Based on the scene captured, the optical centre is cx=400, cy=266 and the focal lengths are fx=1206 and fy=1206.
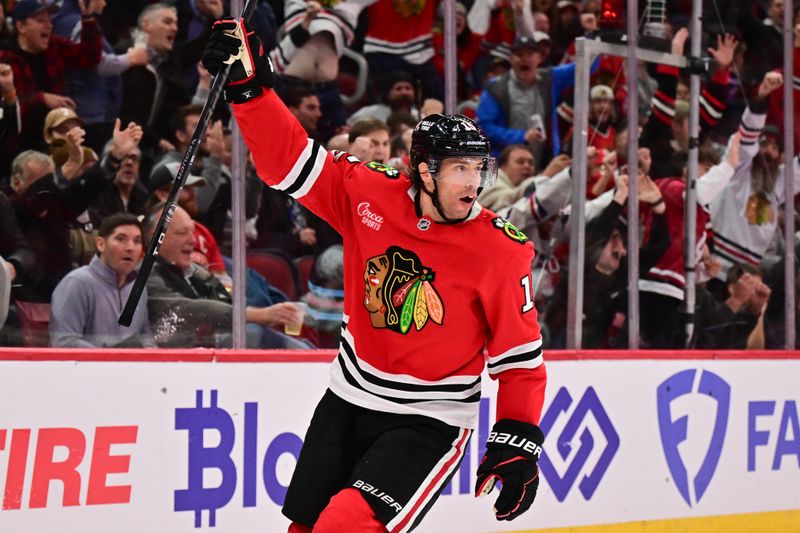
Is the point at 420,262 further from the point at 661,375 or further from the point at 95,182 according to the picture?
the point at 661,375

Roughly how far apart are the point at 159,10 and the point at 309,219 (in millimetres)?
878

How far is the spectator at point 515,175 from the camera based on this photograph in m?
4.72

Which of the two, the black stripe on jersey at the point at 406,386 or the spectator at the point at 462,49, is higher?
the spectator at the point at 462,49

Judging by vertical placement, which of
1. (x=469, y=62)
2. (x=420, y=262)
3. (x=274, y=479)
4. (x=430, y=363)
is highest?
(x=469, y=62)

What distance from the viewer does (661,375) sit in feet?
16.4

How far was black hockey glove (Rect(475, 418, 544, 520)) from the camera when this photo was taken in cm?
280

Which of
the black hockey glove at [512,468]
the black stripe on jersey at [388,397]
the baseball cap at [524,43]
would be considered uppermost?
the baseball cap at [524,43]

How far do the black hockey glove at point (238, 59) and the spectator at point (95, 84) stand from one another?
111 cm

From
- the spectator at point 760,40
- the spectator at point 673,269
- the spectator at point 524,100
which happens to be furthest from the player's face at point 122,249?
the spectator at point 760,40

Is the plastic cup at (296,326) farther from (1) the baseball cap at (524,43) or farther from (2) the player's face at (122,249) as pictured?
(1) the baseball cap at (524,43)

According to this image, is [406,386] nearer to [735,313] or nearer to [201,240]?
[201,240]

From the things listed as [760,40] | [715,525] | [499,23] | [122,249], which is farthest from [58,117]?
A: [760,40]

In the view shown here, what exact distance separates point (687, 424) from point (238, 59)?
2989mm

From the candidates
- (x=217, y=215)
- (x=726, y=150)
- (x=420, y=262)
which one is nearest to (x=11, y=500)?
(x=217, y=215)
